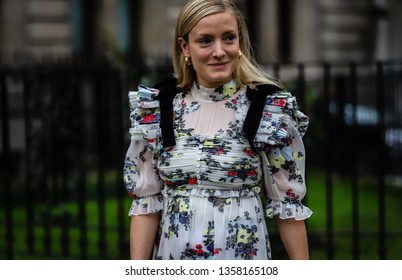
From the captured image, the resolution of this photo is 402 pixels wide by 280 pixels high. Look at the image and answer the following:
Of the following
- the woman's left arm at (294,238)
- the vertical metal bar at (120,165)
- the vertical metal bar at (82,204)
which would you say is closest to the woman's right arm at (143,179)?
the woman's left arm at (294,238)

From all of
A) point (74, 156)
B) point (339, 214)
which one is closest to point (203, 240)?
point (74, 156)

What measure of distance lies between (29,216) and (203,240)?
5084 mm

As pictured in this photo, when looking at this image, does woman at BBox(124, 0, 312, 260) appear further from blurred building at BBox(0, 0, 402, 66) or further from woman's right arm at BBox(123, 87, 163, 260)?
blurred building at BBox(0, 0, 402, 66)

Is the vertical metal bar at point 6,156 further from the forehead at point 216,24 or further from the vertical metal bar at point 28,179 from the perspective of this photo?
the forehead at point 216,24

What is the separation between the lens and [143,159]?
3213mm

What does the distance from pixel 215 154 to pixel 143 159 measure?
14.4 inches

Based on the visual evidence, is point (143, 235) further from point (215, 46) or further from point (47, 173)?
point (47, 173)

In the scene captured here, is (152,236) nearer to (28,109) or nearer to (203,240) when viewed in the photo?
(203,240)

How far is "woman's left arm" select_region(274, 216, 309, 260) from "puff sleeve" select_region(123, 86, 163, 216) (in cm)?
51

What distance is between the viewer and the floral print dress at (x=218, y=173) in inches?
118

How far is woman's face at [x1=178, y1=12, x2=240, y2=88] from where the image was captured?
2973mm

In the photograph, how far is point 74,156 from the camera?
28.9 ft

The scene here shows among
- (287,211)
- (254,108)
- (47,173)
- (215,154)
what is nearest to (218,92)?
(254,108)
